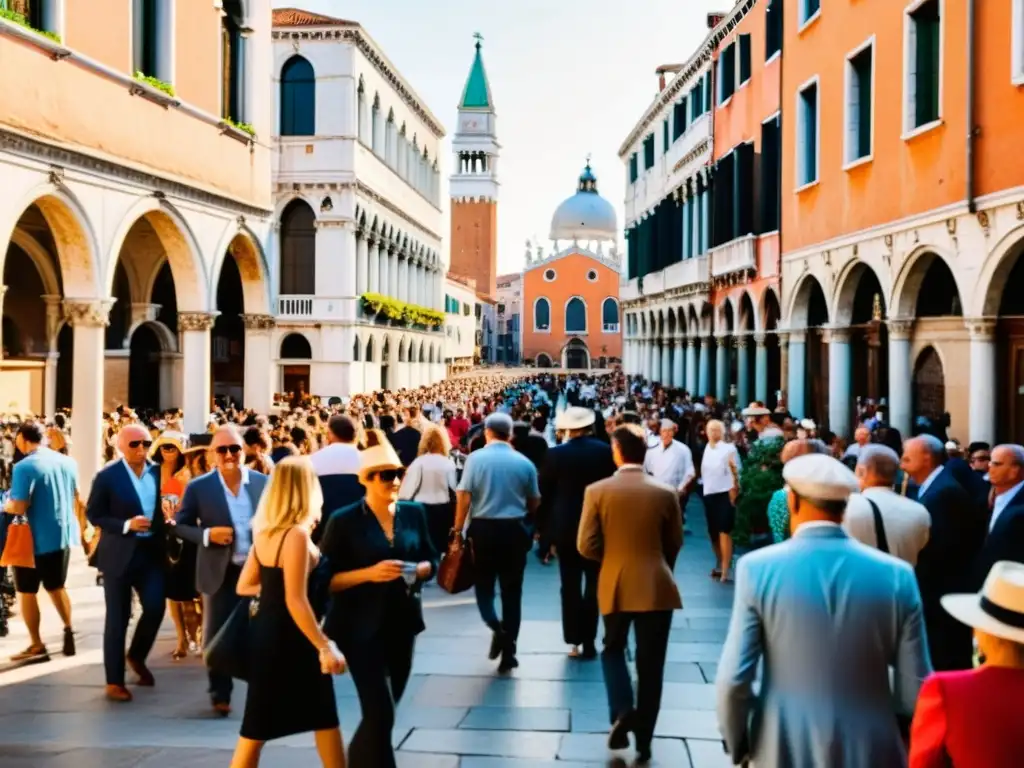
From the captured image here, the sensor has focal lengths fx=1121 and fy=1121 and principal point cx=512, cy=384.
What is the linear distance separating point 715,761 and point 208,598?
9.04ft

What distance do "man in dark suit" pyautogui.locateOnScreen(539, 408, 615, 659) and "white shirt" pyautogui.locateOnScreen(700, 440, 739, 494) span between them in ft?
11.0

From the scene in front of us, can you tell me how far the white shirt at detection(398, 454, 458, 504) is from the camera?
8656 millimetres

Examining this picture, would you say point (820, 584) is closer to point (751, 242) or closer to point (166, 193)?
point (166, 193)

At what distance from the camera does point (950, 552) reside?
17.5 feet

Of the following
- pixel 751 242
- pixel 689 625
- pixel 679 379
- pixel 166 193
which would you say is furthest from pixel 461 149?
pixel 689 625

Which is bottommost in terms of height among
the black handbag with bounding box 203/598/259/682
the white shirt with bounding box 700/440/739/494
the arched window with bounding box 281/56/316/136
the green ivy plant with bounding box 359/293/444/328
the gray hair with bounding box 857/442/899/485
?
the black handbag with bounding box 203/598/259/682

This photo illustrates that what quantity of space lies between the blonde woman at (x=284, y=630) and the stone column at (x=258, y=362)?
15.4m

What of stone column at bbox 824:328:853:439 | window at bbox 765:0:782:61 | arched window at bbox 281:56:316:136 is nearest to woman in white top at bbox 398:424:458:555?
stone column at bbox 824:328:853:439

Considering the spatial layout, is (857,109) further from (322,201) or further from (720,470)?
(322,201)

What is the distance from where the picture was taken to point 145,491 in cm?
641

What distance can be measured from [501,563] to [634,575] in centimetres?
183

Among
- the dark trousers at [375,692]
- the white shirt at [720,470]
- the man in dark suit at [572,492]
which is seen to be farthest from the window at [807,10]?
the dark trousers at [375,692]

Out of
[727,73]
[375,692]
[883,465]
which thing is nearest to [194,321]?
[375,692]

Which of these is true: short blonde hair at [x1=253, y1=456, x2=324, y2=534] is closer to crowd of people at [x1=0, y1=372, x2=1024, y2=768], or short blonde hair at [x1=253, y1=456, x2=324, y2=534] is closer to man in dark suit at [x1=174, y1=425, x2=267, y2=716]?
crowd of people at [x1=0, y1=372, x2=1024, y2=768]
